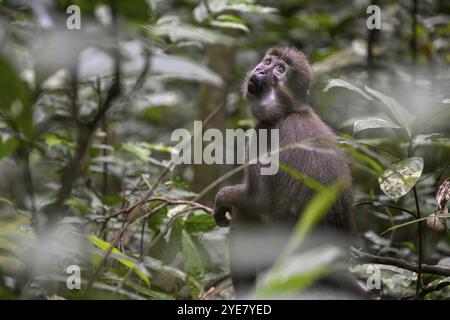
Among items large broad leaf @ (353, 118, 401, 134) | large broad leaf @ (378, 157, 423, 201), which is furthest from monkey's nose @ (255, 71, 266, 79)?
large broad leaf @ (378, 157, 423, 201)

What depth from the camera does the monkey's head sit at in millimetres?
3980

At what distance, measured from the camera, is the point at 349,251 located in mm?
A: 3195

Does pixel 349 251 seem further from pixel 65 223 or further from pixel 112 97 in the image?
pixel 112 97

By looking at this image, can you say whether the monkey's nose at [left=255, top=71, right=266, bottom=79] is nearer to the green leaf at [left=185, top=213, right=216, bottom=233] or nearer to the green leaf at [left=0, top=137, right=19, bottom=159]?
the green leaf at [left=185, top=213, right=216, bottom=233]

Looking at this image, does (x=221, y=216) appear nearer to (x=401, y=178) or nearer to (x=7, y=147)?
(x=401, y=178)

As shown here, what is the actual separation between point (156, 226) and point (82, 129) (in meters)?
2.13

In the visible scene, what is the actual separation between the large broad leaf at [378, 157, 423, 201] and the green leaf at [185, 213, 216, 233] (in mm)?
1312

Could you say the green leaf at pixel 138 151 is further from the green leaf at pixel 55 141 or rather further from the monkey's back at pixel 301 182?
the monkey's back at pixel 301 182

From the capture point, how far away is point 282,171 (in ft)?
11.7

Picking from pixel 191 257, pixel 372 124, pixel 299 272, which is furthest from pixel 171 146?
pixel 299 272

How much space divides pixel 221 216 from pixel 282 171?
485 mm

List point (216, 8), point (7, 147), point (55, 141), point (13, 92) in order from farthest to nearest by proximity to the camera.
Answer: point (216, 8) < point (55, 141) < point (7, 147) < point (13, 92)

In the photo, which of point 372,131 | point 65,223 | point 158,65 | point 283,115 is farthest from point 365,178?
point 158,65

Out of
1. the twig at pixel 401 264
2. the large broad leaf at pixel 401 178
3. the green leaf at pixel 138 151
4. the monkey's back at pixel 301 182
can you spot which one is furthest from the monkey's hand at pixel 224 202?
the large broad leaf at pixel 401 178
